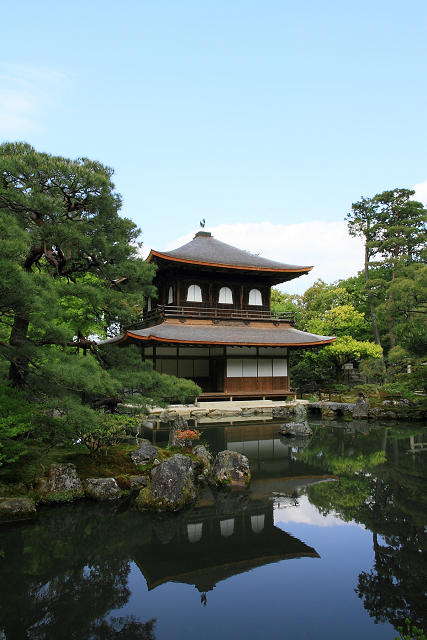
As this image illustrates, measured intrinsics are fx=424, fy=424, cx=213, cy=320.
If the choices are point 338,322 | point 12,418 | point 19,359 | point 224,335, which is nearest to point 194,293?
point 224,335

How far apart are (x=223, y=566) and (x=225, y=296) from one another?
18.2 meters

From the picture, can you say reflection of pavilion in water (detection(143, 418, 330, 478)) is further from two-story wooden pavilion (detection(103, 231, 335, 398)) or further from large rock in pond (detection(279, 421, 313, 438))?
two-story wooden pavilion (detection(103, 231, 335, 398))

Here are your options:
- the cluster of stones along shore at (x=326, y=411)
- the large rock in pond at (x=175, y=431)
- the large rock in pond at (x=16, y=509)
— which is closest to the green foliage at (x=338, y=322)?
the cluster of stones along shore at (x=326, y=411)

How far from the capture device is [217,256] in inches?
921

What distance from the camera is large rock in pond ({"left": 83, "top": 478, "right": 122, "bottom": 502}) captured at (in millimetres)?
8273

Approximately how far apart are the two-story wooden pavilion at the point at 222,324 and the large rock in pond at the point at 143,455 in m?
10.4

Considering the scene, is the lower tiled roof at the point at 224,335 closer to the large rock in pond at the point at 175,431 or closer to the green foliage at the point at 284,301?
the large rock in pond at the point at 175,431

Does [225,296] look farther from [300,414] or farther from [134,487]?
[134,487]

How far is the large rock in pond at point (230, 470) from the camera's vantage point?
9.53m

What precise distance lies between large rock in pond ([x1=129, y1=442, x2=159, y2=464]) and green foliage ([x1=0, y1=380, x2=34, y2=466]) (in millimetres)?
2495

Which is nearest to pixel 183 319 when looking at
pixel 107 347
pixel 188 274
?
pixel 188 274

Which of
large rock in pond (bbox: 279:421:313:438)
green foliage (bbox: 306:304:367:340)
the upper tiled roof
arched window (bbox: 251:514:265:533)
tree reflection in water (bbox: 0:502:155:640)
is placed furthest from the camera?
green foliage (bbox: 306:304:367:340)

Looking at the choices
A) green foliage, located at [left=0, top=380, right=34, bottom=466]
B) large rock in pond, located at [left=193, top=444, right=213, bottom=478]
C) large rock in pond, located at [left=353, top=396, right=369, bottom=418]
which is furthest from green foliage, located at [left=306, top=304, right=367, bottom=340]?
green foliage, located at [left=0, top=380, right=34, bottom=466]

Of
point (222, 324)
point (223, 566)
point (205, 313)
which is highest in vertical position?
point (205, 313)
